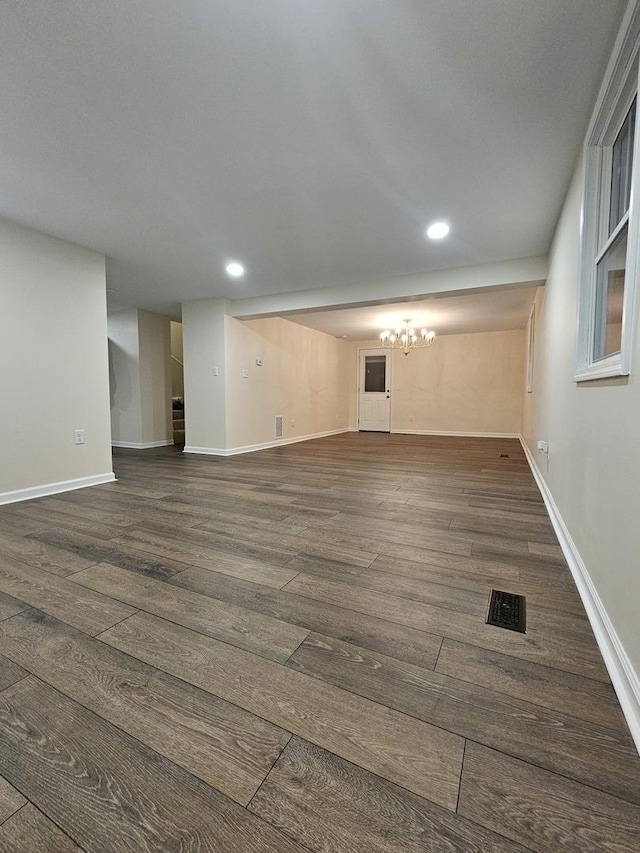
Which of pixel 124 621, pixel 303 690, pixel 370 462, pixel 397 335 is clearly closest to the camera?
pixel 303 690

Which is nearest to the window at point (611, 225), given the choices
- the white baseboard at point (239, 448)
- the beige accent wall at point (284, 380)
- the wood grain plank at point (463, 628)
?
the wood grain plank at point (463, 628)

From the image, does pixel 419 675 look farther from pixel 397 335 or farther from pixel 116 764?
pixel 397 335

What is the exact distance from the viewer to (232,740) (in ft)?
3.03

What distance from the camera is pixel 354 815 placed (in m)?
→ 0.75

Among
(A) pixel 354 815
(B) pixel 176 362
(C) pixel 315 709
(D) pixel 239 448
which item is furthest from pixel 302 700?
(B) pixel 176 362

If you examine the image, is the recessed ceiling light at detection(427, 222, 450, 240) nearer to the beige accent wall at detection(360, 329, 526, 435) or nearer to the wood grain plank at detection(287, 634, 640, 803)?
the wood grain plank at detection(287, 634, 640, 803)

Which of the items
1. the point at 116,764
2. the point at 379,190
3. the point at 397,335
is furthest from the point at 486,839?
the point at 397,335

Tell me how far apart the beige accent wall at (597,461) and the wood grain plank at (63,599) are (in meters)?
1.75

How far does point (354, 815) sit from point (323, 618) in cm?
70

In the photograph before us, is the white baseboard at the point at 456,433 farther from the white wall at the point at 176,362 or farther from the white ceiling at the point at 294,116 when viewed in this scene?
the white ceiling at the point at 294,116

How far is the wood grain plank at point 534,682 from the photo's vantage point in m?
1.01

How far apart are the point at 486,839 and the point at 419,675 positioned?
1.44 feet

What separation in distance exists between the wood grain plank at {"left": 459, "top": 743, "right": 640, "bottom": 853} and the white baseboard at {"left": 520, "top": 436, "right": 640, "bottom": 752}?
0.22 meters

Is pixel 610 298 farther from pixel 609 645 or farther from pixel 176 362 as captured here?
pixel 176 362
